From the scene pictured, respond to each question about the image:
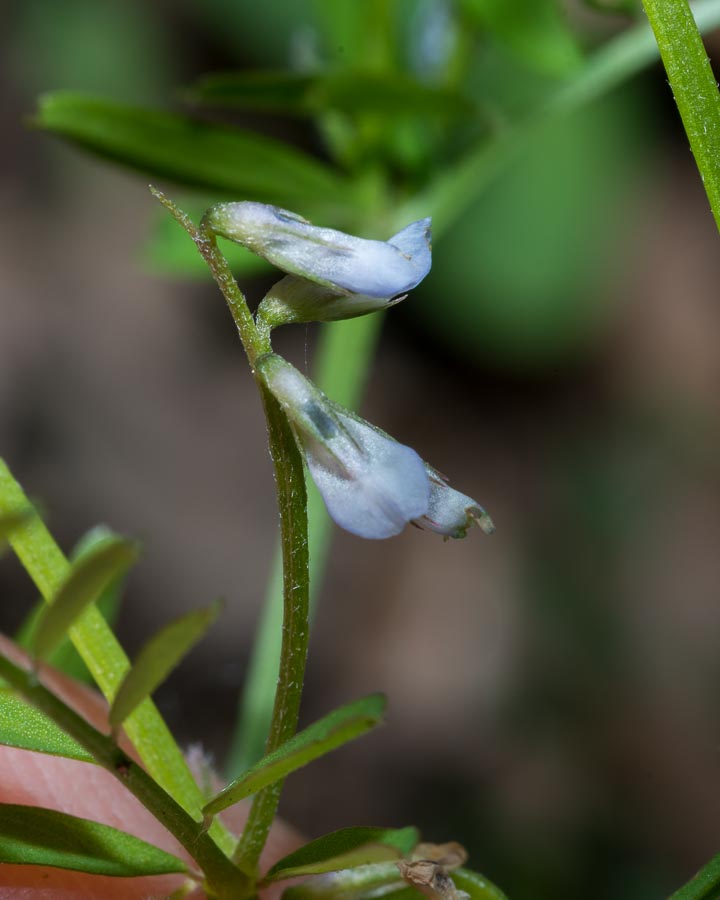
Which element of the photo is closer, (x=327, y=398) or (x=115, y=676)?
(x=327, y=398)

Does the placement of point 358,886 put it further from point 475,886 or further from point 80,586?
point 80,586

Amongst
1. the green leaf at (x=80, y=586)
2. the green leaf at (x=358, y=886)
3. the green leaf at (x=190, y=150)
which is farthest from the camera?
the green leaf at (x=190, y=150)

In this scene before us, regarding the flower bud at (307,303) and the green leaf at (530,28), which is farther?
the green leaf at (530,28)

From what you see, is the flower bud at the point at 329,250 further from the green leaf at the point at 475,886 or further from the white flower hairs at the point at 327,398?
the green leaf at the point at 475,886

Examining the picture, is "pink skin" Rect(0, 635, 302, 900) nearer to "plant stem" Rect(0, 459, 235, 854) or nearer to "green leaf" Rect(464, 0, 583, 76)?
"plant stem" Rect(0, 459, 235, 854)

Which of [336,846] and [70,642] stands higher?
[70,642]

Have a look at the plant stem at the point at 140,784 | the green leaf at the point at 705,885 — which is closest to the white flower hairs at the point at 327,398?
the plant stem at the point at 140,784

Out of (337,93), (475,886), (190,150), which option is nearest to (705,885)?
(475,886)
